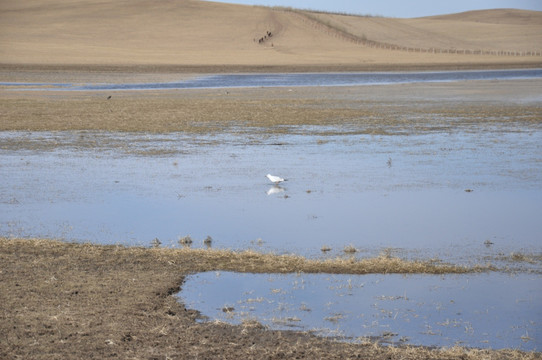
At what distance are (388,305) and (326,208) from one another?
4.88m

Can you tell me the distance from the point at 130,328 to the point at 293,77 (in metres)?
47.2

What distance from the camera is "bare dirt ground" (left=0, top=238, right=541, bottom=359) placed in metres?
6.56

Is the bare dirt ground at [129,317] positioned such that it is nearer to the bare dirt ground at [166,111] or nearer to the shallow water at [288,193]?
the bare dirt ground at [166,111]

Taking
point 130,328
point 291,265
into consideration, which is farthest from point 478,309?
point 130,328

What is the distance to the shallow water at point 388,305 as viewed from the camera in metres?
7.11

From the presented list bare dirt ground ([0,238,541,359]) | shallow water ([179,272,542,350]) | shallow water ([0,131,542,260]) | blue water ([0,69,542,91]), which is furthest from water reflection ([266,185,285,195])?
blue water ([0,69,542,91])

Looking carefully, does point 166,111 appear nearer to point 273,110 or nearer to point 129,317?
point 273,110

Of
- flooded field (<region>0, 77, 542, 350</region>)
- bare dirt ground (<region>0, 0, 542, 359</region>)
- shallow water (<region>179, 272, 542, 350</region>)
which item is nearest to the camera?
bare dirt ground (<region>0, 0, 542, 359</region>)

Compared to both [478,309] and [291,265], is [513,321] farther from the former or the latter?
[291,265]

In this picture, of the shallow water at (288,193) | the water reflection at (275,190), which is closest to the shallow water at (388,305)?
the shallow water at (288,193)

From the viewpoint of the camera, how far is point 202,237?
1081cm

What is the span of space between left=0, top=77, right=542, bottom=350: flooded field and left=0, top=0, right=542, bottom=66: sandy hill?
150 ft

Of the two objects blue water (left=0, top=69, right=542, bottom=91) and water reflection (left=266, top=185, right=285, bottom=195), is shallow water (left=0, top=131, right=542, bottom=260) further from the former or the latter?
blue water (left=0, top=69, right=542, bottom=91)

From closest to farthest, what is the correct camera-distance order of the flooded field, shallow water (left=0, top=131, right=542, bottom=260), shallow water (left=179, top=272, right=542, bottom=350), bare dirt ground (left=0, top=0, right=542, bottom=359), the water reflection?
1. bare dirt ground (left=0, top=0, right=542, bottom=359)
2. shallow water (left=179, top=272, right=542, bottom=350)
3. the flooded field
4. shallow water (left=0, top=131, right=542, bottom=260)
5. the water reflection
